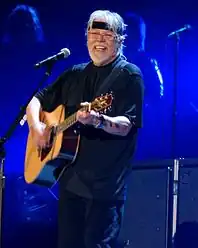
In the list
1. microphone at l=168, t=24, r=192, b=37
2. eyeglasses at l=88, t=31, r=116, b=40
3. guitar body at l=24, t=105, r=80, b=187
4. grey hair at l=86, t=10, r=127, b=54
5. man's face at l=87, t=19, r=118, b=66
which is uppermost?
microphone at l=168, t=24, r=192, b=37

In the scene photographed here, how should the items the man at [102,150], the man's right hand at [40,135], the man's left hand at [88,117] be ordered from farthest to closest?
the man's right hand at [40,135] → the man at [102,150] → the man's left hand at [88,117]

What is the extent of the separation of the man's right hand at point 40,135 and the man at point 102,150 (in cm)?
20

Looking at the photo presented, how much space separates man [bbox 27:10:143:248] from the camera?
2.51 m

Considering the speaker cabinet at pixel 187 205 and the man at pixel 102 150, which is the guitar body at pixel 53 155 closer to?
the man at pixel 102 150

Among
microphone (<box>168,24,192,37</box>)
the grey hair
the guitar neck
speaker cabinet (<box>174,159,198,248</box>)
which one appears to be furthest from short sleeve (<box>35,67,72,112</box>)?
microphone (<box>168,24,192,37</box>)

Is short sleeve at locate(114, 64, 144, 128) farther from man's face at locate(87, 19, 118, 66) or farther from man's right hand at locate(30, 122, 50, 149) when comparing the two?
man's right hand at locate(30, 122, 50, 149)

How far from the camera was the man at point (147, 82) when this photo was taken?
463cm

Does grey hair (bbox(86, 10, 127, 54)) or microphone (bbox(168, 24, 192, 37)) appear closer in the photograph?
grey hair (bbox(86, 10, 127, 54))

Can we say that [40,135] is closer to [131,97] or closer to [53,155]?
[53,155]

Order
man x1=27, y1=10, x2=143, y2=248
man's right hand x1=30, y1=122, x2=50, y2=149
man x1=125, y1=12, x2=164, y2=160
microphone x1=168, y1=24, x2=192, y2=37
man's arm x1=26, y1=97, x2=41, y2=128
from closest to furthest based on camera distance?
man x1=27, y1=10, x2=143, y2=248
man's right hand x1=30, y1=122, x2=50, y2=149
man's arm x1=26, y1=97, x2=41, y2=128
microphone x1=168, y1=24, x2=192, y2=37
man x1=125, y1=12, x2=164, y2=160

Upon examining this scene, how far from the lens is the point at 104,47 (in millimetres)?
2678

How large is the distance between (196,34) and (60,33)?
1.10 metres

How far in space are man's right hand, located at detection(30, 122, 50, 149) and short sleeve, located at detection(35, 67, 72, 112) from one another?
0.11 m

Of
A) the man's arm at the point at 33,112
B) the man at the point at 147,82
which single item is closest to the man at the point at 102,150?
the man's arm at the point at 33,112
